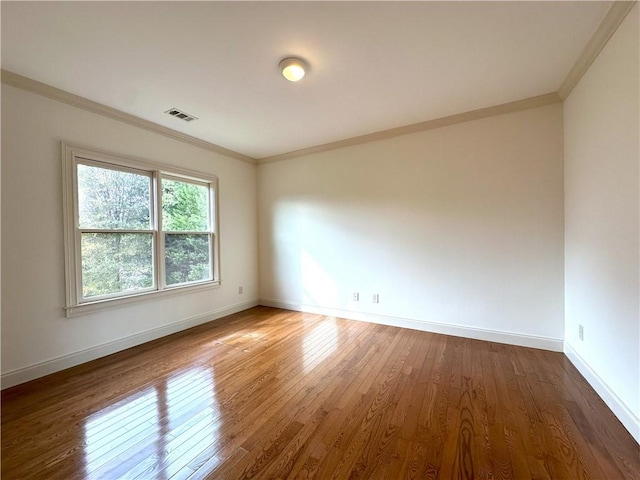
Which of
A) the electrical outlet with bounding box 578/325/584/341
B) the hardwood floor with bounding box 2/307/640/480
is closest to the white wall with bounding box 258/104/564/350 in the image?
the electrical outlet with bounding box 578/325/584/341

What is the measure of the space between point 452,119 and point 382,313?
260 cm

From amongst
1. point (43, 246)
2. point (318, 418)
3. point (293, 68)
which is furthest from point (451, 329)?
point (43, 246)

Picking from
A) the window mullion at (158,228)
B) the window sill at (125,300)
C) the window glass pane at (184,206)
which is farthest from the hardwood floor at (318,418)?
the window glass pane at (184,206)

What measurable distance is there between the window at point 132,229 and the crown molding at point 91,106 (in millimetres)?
436

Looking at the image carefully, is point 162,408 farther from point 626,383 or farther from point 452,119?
point 452,119

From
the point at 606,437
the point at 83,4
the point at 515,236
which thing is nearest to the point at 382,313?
the point at 515,236

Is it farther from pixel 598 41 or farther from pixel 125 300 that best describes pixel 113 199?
pixel 598 41

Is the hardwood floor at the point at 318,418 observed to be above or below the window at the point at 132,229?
below

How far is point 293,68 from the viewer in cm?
209

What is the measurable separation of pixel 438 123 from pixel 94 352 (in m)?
4.58

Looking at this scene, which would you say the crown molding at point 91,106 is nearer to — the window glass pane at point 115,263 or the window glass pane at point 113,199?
the window glass pane at point 113,199

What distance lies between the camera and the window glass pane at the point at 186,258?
347 cm

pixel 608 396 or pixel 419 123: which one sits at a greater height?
pixel 419 123

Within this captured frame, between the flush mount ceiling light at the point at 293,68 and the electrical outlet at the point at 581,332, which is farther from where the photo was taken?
the electrical outlet at the point at 581,332
